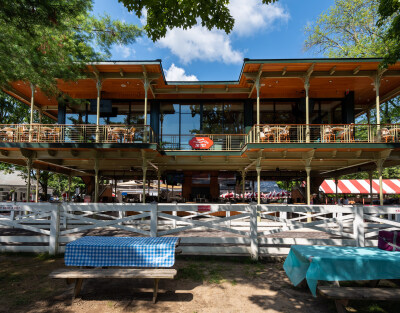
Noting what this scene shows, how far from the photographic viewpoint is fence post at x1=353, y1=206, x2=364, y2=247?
656 centimetres

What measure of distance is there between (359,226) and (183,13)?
663cm

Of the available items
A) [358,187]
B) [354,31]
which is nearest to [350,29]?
[354,31]

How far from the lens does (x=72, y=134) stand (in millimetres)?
16422

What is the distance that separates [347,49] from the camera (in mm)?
26766

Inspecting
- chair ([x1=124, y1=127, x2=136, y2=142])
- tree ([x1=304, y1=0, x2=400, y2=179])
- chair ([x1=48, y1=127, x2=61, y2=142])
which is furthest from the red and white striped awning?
chair ([x1=48, y1=127, x2=61, y2=142])

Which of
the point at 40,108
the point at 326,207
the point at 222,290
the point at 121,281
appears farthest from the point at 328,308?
the point at 40,108

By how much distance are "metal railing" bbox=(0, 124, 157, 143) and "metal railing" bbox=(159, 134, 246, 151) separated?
1.11 meters

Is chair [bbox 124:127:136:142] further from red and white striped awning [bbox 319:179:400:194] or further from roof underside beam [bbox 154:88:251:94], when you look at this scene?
red and white striped awning [bbox 319:179:400:194]

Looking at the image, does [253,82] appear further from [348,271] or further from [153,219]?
[348,271]

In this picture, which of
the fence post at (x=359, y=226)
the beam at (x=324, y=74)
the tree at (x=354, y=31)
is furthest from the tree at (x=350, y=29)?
the fence post at (x=359, y=226)

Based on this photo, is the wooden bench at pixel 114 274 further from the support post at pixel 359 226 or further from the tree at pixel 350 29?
the tree at pixel 350 29

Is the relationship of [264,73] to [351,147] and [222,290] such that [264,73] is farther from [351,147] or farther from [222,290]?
[222,290]

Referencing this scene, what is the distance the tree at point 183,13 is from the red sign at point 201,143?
998 centimetres

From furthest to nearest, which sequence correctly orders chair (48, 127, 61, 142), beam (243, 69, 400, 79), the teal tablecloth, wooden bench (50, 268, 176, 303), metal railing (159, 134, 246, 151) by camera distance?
metal railing (159, 134, 246, 151) < chair (48, 127, 61, 142) < beam (243, 69, 400, 79) < wooden bench (50, 268, 176, 303) < the teal tablecloth
